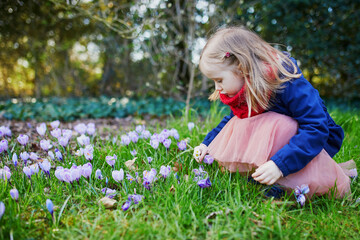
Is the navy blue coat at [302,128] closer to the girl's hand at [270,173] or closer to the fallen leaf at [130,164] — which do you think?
the girl's hand at [270,173]

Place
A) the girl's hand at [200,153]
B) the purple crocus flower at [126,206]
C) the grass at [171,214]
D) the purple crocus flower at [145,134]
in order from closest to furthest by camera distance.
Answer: the grass at [171,214] < the purple crocus flower at [126,206] < the girl's hand at [200,153] < the purple crocus flower at [145,134]

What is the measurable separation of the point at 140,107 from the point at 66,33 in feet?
13.1

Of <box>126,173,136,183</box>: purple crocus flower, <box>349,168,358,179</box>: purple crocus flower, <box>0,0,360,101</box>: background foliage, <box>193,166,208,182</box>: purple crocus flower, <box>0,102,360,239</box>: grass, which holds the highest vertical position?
<box>0,0,360,101</box>: background foliage

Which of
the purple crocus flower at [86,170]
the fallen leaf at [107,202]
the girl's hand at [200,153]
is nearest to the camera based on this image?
the fallen leaf at [107,202]

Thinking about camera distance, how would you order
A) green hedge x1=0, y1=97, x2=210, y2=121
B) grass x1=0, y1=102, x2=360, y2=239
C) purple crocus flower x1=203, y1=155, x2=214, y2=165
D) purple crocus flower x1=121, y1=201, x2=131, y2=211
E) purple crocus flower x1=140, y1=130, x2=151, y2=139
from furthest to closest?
green hedge x1=0, y1=97, x2=210, y2=121 → purple crocus flower x1=140, y1=130, x2=151, y2=139 → purple crocus flower x1=203, y1=155, x2=214, y2=165 → purple crocus flower x1=121, y1=201, x2=131, y2=211 → grass x1=0, y1=102, x2=360, y2=239

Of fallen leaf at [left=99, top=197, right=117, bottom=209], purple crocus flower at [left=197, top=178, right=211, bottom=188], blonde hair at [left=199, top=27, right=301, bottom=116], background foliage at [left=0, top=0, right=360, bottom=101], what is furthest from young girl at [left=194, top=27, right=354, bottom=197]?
background foliage at [left=0, top=0, right=360, bottom=101]

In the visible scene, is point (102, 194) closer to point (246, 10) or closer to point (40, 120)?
point (40, 120)

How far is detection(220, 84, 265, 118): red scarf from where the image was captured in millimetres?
1621

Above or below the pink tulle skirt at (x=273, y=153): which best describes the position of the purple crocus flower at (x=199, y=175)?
below

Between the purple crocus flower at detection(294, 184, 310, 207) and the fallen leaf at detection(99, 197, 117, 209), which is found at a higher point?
the purple crocus flower at detection(294, 184, 310, 207)

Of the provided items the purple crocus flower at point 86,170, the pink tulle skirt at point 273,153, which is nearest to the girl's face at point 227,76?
the pink tulle skirt at point 273,153

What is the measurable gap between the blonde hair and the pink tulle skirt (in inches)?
4.8

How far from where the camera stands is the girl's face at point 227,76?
1612 mm

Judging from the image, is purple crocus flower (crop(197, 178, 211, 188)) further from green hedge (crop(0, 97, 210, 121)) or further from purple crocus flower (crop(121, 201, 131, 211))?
green hedge (crop(0, 97, 210, 121))
